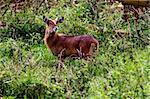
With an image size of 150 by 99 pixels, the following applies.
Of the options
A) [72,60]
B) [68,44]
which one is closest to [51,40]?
[68,44]

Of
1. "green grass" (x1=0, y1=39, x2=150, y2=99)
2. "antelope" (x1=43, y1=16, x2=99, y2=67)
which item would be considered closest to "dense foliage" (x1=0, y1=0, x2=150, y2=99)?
"green grass" (x1=0, y1=39, x2=150, y2=99)

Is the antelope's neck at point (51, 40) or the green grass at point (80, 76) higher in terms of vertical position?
the antelope's neck at point (51, 40)

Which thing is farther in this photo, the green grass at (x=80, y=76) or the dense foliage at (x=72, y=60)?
the dense foliage at (x=72, y=60)

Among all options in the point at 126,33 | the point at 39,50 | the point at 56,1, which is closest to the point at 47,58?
the point at 39,50

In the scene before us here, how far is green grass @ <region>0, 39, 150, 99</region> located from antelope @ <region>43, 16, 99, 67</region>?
217mm

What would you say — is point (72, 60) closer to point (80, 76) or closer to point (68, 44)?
point (68, 44)

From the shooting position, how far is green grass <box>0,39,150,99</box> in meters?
7.23

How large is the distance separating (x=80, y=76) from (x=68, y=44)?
156 centimetres

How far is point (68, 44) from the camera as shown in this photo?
9.96 m

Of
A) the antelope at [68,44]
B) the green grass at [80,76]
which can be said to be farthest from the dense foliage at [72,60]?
the antelope at [68,44]

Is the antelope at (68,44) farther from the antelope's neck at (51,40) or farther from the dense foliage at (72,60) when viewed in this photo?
the dense foliage at (72,60)

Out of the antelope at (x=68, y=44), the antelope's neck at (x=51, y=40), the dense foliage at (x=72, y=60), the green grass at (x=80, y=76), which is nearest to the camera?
the green grass at (x=80, y=76)

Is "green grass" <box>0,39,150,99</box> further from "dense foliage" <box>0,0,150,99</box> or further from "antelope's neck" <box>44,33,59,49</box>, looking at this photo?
"antelope's neck" <box>44,33,59,49</box>

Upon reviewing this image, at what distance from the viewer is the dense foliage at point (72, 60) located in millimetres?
7602
